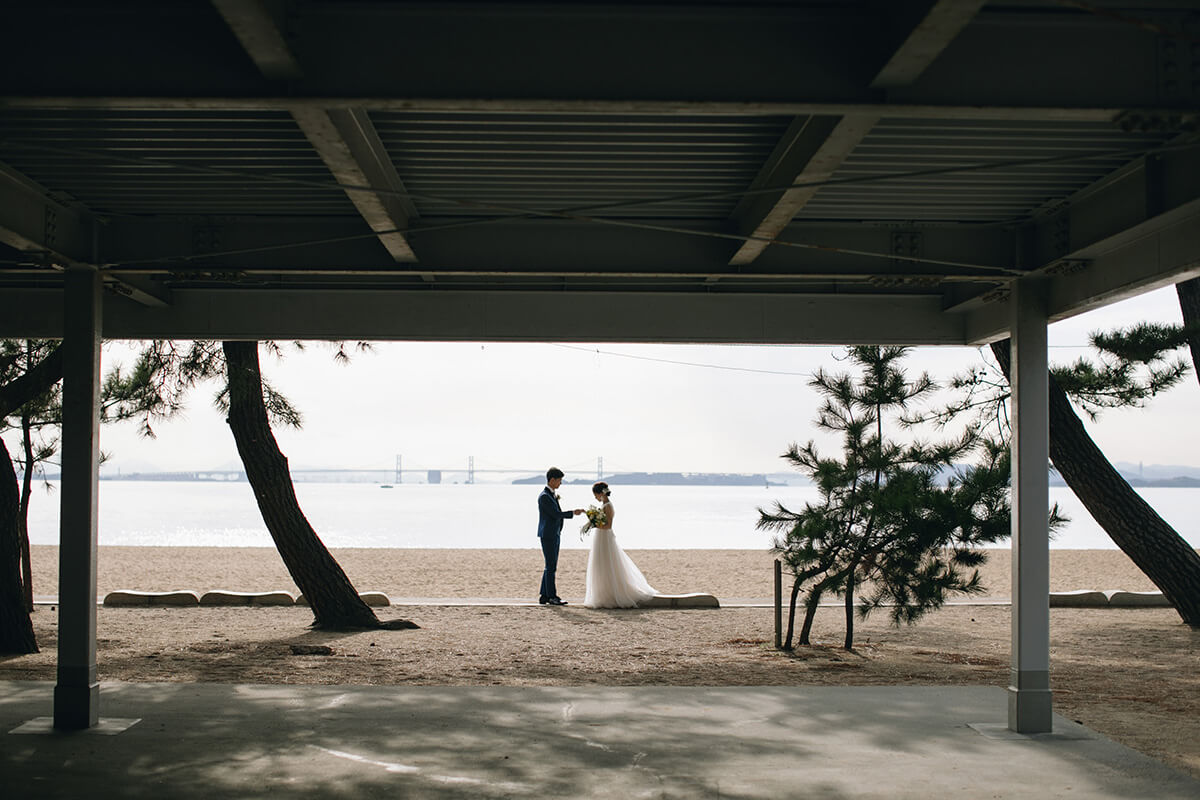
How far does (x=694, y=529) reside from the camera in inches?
1433

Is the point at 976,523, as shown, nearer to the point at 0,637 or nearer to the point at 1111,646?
the point at 1111,646

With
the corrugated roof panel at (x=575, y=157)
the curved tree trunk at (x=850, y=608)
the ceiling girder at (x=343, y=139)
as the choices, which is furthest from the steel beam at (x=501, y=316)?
the curved tree trunk at (x=850, y=608)

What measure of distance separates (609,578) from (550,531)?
95 cm

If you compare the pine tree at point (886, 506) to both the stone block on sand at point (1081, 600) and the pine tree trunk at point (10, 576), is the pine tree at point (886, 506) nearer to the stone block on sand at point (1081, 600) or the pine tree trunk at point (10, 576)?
Result: the stone block on sand at point (1081, 600)

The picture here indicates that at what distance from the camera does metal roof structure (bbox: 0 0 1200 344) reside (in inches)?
157

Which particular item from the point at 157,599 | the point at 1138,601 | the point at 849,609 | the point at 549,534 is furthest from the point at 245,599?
the point at 1138,601

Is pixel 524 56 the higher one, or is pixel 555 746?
pixel 524 56

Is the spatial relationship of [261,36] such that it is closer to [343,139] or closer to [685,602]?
[343,139]

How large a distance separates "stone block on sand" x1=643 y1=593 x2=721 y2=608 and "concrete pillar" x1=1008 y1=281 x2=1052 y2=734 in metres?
6.75

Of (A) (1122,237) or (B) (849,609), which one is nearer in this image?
(A) (1122,237)

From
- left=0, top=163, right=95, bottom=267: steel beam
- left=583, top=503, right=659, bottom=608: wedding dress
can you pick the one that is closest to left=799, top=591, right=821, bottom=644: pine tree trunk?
left=583, top=503, right=659, bottom=608: wedding dress

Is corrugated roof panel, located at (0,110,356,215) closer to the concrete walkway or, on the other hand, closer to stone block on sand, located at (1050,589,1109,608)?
the concrete walkway

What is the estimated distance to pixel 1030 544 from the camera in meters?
6.38

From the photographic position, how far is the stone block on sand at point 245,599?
1313 centimetres
